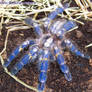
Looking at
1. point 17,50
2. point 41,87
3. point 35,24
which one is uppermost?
point 35,24

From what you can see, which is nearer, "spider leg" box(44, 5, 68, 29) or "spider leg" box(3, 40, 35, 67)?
"spider leg" box(3, 40, 35, 67)

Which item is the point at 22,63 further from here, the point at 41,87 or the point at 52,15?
the point at 52,15

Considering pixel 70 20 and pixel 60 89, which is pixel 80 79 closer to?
pixel 60 89

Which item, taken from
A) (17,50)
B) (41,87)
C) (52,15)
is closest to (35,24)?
(52,15)

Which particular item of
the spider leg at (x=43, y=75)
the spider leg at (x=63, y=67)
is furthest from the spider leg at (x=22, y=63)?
the spider leg at (x=63, y=67)

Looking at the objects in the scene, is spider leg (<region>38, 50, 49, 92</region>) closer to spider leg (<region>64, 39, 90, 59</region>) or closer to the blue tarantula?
the blue tarantula

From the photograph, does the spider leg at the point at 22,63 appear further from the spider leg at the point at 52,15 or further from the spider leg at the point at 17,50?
the spider leg at the point at 52,15

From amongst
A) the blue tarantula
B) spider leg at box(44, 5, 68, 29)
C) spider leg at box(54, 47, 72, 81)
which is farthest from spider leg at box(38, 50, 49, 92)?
spider leg at box(44, 5, 68, 29)

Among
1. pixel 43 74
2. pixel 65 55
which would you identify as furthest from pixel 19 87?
pixel 65 55
